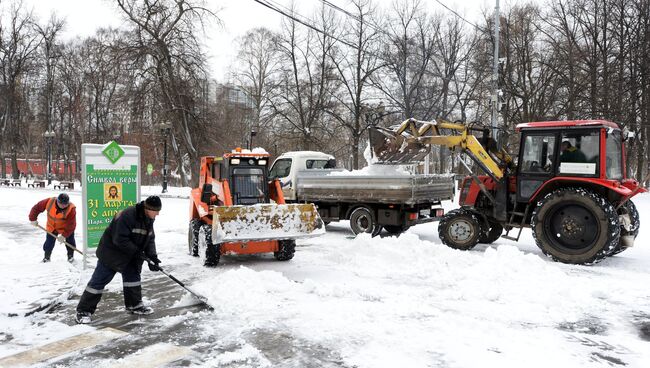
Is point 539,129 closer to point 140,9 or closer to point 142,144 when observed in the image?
point 140,9

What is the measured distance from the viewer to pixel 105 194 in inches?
330

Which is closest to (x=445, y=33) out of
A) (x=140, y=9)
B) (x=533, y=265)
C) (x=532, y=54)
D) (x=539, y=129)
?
(x=532, y=54)

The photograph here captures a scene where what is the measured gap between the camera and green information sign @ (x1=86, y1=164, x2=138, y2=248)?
8.19 m

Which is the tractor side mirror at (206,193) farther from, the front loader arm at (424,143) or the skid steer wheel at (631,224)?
the skid steer wheel at (631,224)

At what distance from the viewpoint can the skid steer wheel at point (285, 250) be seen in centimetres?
917

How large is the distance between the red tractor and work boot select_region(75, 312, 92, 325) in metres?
7.41

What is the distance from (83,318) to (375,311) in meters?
3.40

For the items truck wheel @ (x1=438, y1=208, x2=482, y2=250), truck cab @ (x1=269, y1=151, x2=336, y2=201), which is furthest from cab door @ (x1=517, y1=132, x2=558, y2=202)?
truck cab @ (x1=269, y1=151, x2=336, y2=201)

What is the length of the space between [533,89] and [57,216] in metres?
28.5

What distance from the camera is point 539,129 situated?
9727 millimetres

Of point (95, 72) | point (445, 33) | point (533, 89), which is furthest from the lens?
point (95, 72)

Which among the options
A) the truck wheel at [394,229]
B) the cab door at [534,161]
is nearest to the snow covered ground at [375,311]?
the cab door at [534,161]

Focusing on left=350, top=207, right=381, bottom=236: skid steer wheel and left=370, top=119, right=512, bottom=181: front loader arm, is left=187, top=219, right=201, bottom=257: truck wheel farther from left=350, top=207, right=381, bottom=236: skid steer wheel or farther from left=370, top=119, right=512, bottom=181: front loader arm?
left=370, top=119, right=512, bottom=181: front loader arm

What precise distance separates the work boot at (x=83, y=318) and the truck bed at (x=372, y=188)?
24.6 feet
